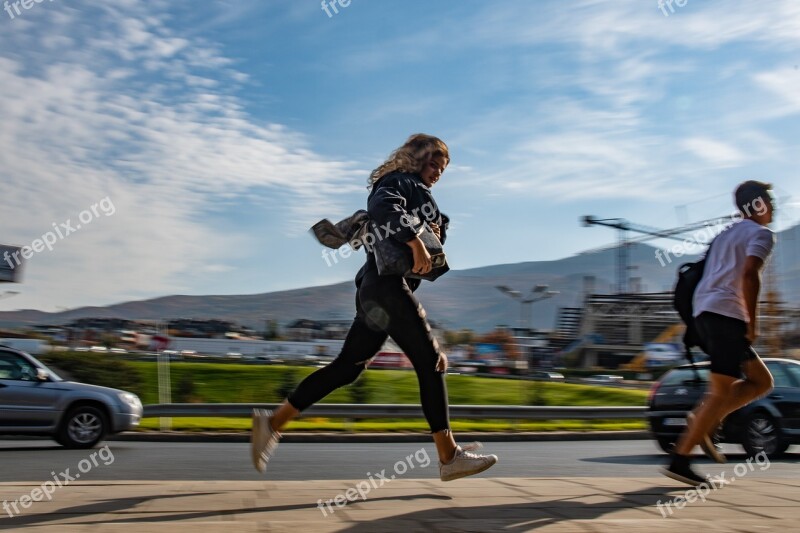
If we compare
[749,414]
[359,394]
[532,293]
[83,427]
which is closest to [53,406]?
[83,427]

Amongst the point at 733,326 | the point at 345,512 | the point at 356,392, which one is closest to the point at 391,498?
the point at 345,512

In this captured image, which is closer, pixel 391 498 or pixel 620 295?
pixel 391 498

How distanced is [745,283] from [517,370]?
70.4 meters

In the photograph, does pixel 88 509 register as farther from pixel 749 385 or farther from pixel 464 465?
pixel 749 385

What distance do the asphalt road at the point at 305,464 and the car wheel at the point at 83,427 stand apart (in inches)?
8.9

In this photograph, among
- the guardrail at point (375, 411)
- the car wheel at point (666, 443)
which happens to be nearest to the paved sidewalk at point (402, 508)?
the car wheel at point (666, 443)

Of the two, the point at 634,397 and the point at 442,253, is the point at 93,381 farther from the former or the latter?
the point at 442,253

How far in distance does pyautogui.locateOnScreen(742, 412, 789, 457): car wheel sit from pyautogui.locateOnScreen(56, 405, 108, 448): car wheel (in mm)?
8087

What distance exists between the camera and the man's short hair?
565 cm

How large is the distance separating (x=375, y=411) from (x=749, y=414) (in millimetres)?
6704

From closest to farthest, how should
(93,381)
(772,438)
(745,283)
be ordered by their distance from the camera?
(745,283), (772,438), (93,381)

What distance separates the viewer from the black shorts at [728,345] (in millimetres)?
5395

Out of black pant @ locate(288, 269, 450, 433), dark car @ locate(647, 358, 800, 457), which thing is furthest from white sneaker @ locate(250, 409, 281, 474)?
dark car @ locate(647, 358, 800, 457)

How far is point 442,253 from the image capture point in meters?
4.98
